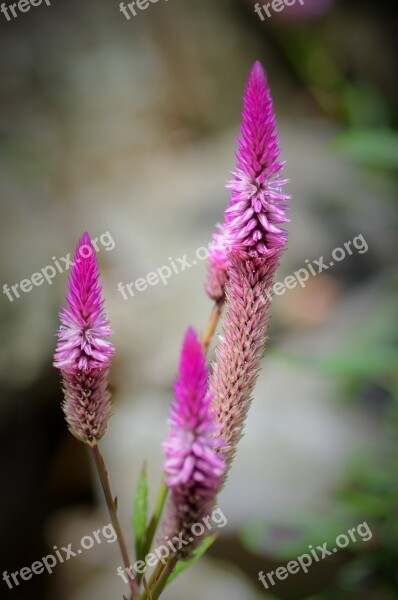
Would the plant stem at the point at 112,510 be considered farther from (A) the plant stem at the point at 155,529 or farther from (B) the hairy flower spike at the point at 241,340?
(B) the hairy flower spike at the point at 241,340

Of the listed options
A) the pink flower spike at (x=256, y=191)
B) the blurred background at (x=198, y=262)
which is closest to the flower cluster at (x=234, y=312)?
the pink flower spike at (x=256, y=191)

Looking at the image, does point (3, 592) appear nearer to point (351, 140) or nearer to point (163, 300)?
point (163, 300)

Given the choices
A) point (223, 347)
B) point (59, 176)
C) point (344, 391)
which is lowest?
point (344, 391)

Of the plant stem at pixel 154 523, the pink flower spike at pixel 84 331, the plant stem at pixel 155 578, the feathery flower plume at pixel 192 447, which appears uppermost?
the pink flower spike at pixel 84 331

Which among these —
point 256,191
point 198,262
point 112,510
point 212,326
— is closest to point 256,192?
point 256,191

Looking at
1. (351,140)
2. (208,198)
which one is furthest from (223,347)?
(208,198)

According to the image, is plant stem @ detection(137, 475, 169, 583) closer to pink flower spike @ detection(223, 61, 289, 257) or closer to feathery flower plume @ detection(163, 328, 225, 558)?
feathery flower plume @ detection(163, 328, 225, 558)
